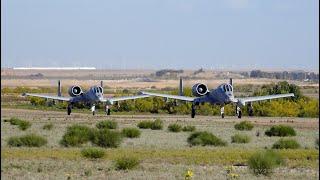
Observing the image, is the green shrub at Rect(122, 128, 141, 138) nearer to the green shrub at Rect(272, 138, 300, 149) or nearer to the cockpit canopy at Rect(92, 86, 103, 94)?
the green shrub at Rect(272, 138, 300, 149)

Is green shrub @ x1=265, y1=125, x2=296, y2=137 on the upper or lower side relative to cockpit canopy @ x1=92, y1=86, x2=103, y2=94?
lower

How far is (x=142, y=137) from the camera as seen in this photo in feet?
138

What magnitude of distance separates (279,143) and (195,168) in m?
10.1

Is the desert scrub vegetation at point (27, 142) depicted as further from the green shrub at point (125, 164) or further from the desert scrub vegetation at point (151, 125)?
the desert scrub vegetation at point (151, 125)

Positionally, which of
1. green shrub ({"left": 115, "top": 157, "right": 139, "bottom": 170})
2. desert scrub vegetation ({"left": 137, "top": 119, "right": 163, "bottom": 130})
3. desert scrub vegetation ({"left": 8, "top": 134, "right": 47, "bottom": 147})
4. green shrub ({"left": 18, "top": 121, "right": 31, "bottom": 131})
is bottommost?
desert scrub vegetation ({"left": 137, "top": 119, "right": 163, "bottom": 130})

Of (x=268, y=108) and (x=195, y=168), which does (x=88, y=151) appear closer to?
(x=195, y=168)

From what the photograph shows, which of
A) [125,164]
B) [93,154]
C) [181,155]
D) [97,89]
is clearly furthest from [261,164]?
[97,89]

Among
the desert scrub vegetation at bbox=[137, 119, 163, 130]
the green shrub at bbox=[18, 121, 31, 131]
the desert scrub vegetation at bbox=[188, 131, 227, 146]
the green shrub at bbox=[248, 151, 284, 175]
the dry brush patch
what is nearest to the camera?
the green shrub at bbox=[248, 151, 284, 175]

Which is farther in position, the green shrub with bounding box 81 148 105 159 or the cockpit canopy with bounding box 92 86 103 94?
the cockpit canopy with bounding box 92 86 103 94

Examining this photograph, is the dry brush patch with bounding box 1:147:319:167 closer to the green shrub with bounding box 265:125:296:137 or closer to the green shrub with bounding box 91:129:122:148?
the green shrub with bounding box 91:129:122:148

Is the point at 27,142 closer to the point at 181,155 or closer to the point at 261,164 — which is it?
the point at 181,155

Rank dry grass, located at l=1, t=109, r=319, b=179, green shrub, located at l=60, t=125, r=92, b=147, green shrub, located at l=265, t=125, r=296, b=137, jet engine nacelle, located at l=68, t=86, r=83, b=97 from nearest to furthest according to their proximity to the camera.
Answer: dry grass, located at l=1, t=109, r=319, b=179, green shrub, located at l=60, t=125, r=92, b=147, green shrub, located at l=265, t=125, r=296, b=137, jet engine nacelle, located at l=68, t=86, r=83, b=97

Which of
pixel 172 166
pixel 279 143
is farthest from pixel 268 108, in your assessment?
pixel 172 166

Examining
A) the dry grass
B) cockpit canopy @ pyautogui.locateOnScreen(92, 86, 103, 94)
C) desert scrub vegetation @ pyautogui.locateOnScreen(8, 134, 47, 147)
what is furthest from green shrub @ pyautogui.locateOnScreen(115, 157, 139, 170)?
cockpit canopy @ pyautogui.locateOnScreen(92, 86, 103, 94)
